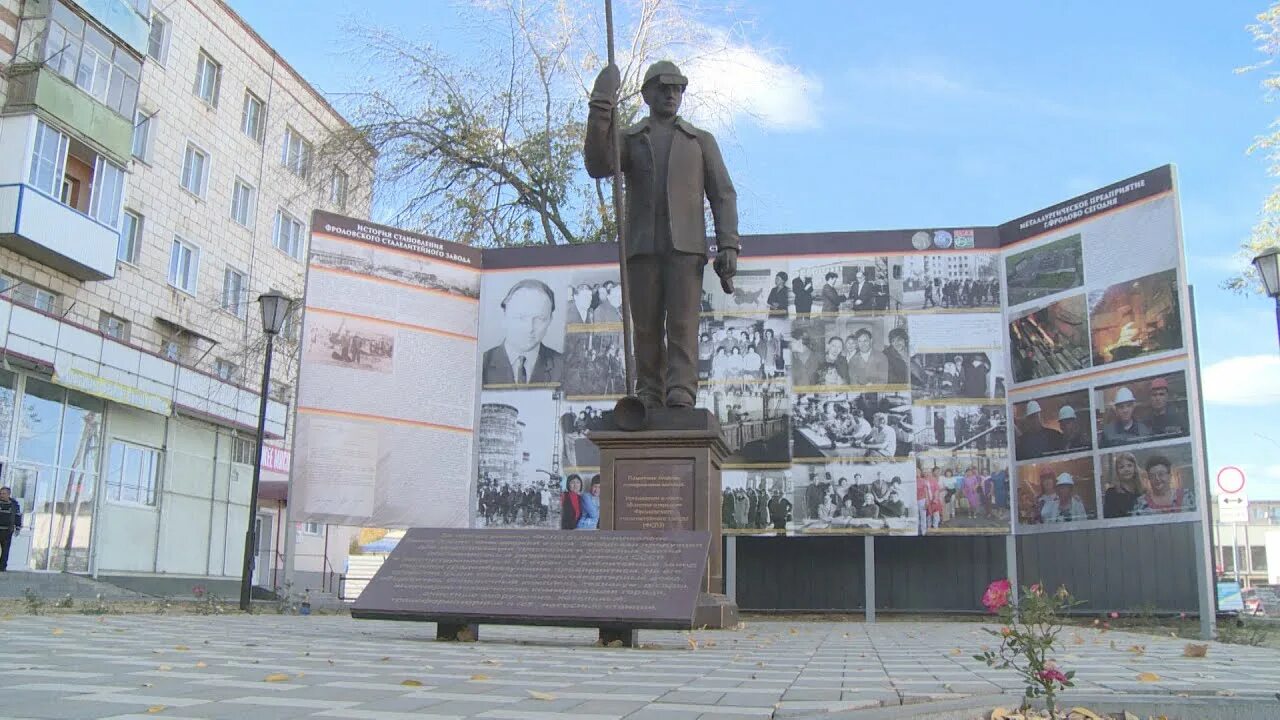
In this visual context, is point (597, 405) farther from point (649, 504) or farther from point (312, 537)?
point (312, 537)

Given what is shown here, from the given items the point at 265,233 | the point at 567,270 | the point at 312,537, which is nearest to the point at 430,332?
the point at 567,270

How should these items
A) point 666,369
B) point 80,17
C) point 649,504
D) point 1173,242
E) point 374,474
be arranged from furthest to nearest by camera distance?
point 80,17 → point 374,474 → point 1173,242 → point 666,369 → point 649,504

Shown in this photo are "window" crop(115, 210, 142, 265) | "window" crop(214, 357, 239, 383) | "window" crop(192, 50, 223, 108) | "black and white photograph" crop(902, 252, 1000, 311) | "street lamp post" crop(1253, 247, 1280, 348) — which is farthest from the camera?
"window" crop(214, 357, 239, 383)

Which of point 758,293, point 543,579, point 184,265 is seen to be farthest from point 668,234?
point 184,265

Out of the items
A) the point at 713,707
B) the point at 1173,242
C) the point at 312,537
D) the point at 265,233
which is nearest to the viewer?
the point at 713,707

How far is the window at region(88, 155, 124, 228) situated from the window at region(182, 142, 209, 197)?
511 cm

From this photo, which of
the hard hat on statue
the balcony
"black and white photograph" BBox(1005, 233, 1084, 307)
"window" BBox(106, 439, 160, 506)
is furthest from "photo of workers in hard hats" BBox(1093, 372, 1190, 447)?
the balcony

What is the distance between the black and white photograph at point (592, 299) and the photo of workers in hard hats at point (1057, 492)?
6233 millimetres

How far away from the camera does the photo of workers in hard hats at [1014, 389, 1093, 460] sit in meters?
14.1

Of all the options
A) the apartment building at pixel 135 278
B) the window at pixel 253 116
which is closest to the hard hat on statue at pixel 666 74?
the apartment building at pixel 135 278

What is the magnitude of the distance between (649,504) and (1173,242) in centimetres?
877

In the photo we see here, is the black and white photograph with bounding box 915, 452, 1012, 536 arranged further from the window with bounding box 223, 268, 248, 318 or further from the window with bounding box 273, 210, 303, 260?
the window with bounding box 273, 210, 303, 260

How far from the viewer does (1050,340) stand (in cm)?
1452

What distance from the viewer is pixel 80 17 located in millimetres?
21016
